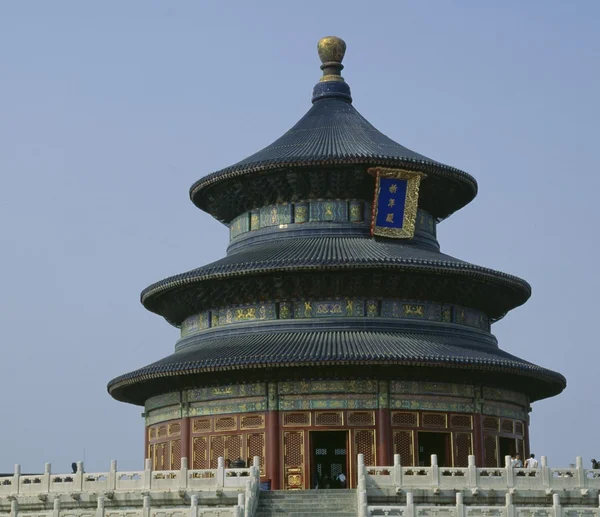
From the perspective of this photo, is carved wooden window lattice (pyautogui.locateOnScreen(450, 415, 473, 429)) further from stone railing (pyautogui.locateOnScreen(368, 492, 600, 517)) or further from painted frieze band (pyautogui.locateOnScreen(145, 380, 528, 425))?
stone railing (pyautogui.locateOnScreen(368, 492, 600, 517))

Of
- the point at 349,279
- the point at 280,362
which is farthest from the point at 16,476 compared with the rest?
the point at 349,279

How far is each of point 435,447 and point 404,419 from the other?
7.03ft

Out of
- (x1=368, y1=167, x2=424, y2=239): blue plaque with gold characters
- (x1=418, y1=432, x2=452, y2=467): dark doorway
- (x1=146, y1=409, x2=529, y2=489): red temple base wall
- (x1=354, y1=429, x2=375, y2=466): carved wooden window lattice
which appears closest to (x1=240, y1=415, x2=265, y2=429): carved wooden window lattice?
(x1=146, y1=409, x2=529, y2=489): red temple base wall

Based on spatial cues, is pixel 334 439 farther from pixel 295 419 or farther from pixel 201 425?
pixel 201 425

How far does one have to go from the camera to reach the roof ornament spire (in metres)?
57.2

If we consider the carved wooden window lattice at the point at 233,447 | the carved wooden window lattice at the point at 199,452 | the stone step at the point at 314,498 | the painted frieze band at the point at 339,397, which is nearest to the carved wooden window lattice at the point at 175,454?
the carved wooden window lattice at the point at 199,452

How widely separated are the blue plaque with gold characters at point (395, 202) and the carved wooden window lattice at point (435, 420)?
7720mm

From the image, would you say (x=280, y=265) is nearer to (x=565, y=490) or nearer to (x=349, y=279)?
(x=349, y=279)

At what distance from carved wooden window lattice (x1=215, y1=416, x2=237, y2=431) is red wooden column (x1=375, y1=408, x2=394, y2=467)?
17.4 feet

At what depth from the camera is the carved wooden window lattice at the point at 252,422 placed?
153 feet

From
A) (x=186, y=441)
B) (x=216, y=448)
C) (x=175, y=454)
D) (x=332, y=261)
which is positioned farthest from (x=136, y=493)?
(x=332, y=261)

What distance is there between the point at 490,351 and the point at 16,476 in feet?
59.7

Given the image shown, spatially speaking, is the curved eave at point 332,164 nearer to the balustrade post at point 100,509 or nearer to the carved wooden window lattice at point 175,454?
the carved wooden window lattice at point 175,454

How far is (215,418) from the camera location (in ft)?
157
